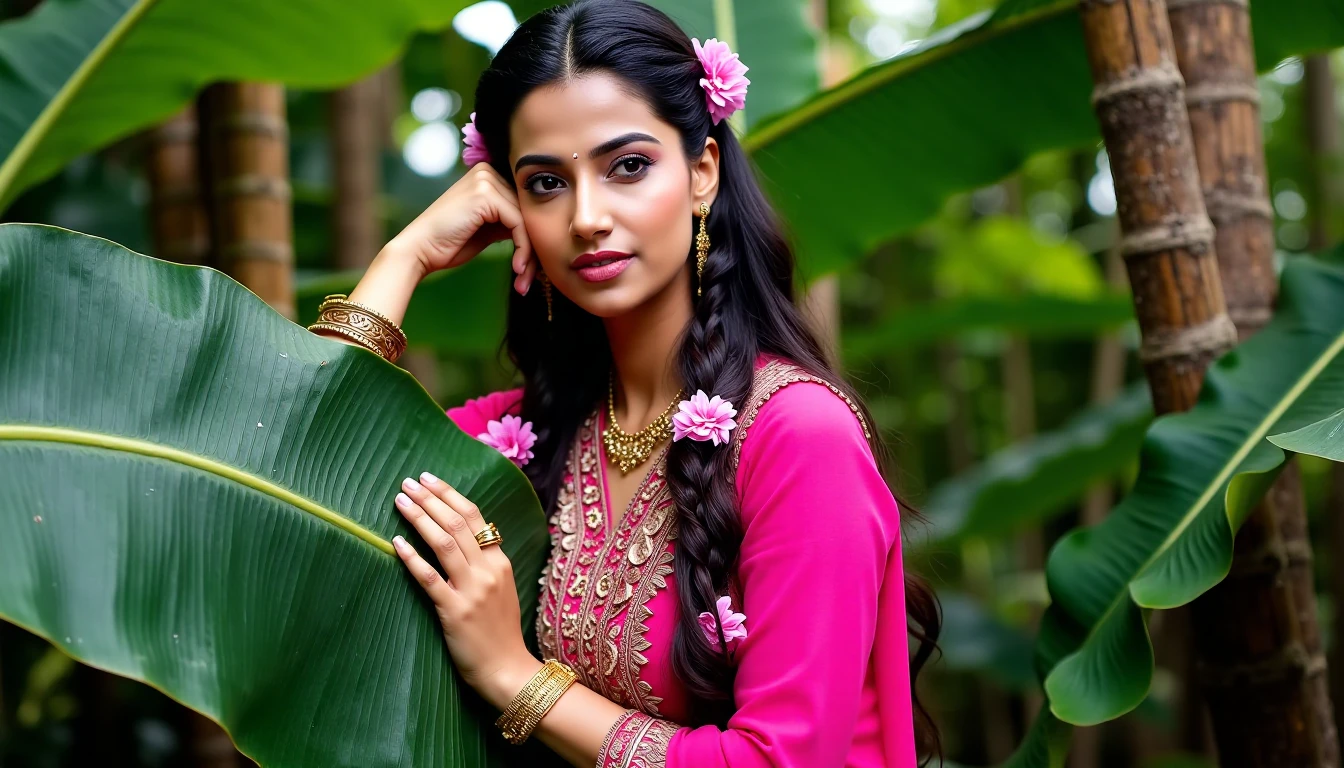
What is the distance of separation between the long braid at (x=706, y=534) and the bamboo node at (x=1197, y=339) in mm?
801

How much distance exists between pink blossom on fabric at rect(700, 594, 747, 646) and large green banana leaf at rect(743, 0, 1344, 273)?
100cm

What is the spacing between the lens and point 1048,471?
3.99 meters

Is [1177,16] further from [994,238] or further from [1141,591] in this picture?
[994,238]

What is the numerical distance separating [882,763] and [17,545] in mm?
1056

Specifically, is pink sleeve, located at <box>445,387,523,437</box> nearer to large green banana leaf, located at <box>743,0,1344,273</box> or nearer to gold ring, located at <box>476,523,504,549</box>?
gold ring, located at <box>476,523,504,549</box>

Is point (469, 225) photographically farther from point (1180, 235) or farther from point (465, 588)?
point (1180, 235)

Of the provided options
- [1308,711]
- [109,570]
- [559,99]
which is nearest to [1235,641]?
[1308,711]

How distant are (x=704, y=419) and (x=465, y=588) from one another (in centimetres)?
38

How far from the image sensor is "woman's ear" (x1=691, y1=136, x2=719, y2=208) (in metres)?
1.58

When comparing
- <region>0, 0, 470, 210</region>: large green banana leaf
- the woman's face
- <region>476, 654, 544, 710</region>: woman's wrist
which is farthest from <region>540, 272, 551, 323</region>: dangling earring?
<region>0, 0, 470, 210</region>: large green banana leaf

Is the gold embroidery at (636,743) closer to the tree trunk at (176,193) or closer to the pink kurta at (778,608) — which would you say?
the pink kurta at (778,608)

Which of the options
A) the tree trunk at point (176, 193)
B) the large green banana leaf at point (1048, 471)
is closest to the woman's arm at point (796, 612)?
the tree trunk at point (176, 193)

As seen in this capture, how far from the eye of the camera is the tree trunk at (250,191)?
7.84 ft

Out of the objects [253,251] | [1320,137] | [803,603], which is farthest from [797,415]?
[1320,137]
